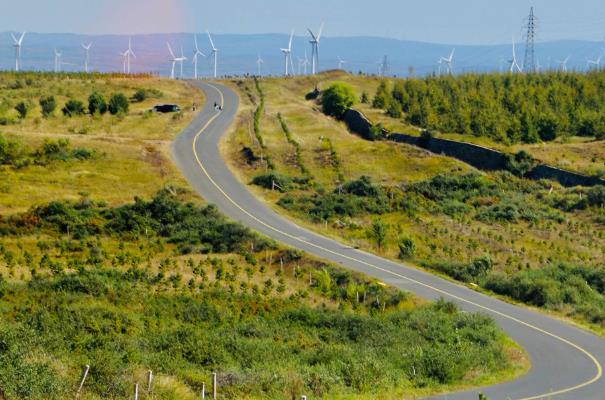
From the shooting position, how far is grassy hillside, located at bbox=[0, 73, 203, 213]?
236 ft

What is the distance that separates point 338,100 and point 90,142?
40019 millimetres

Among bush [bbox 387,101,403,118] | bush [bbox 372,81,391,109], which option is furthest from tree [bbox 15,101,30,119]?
bush [bbox 372,81,391,109]

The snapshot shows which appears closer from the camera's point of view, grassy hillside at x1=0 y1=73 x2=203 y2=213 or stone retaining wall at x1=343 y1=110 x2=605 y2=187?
grassy hillside at x1=0 y1=73 x2=203 y2=213

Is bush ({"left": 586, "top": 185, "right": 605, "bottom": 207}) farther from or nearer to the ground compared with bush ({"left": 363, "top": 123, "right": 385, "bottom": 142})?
nearer to the ground

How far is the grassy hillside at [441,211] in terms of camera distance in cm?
5288

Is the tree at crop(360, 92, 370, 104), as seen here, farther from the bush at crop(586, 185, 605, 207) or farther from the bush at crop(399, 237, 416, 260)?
the bush at crop(399, 237, 416, 260)

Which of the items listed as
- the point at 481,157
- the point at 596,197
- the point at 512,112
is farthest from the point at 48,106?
the point at 596,197

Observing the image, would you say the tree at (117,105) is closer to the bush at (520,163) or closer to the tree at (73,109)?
the tree at (73,109)

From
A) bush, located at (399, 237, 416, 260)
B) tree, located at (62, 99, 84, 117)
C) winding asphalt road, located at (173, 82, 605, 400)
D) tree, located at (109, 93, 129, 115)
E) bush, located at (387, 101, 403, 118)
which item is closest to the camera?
winding asphalt road, located at (173, 82, 605, 400)

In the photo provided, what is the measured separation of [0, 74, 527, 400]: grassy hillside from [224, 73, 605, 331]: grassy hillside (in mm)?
7005

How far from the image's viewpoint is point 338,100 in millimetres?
118500

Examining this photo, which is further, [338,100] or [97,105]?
[338,100]

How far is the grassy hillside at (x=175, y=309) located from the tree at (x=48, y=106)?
22165 mm

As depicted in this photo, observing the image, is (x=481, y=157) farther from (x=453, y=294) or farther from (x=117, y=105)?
(x=117, y=105)
